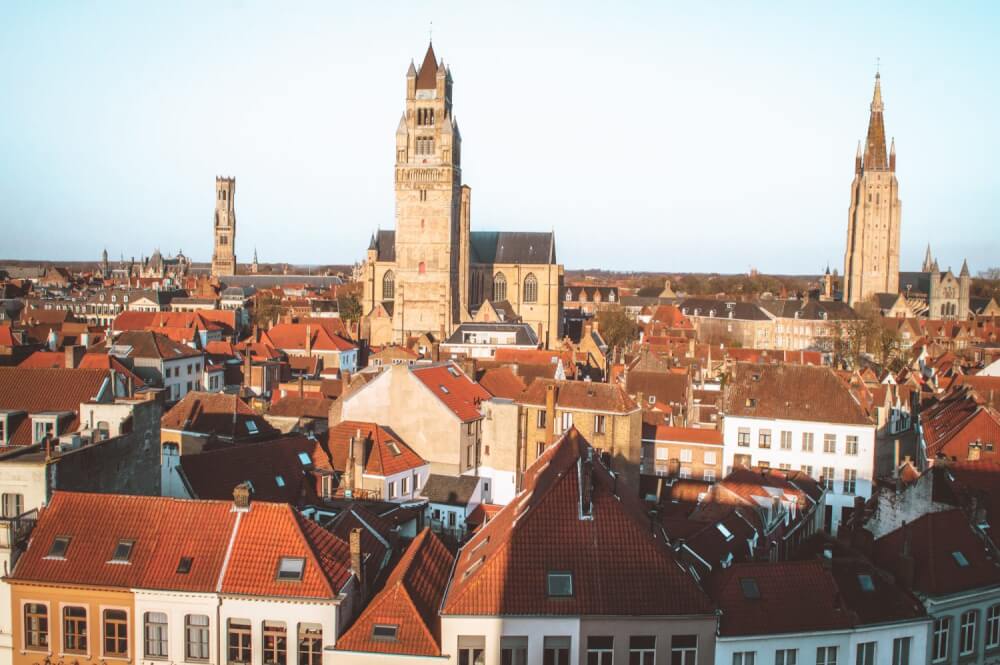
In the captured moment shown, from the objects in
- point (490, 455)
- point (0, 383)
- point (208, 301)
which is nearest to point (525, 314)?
point (208, 301)

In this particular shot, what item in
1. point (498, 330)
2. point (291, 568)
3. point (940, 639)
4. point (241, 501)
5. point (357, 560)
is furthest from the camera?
point (498, 330)

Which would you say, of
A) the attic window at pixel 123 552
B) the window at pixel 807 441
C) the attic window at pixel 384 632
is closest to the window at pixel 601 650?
the attic window at pixel 384 632

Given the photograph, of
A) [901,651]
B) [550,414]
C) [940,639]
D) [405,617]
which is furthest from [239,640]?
[550,414]

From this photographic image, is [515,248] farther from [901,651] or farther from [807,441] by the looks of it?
[901,651]

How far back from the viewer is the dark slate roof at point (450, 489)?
125 feet

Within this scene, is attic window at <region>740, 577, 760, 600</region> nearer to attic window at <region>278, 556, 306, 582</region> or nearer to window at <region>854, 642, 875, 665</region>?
window at <region>854, 642, 875, 665</region>

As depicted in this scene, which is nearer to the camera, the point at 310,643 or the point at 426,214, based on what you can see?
the point at 310,643

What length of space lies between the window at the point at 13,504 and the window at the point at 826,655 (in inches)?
782

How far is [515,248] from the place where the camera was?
11731 centimetres

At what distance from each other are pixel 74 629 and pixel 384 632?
726 centimetres

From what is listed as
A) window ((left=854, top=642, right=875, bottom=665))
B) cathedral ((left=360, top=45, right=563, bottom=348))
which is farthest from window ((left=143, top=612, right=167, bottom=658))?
cathedral ((left=360, top=45, right=563, bottom=348))

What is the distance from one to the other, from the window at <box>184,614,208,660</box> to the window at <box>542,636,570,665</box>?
7671 mm

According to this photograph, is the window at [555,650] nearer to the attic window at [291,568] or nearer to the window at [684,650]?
the window at [684,650]

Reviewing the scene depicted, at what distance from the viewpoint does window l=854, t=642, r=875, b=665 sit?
22.6m
